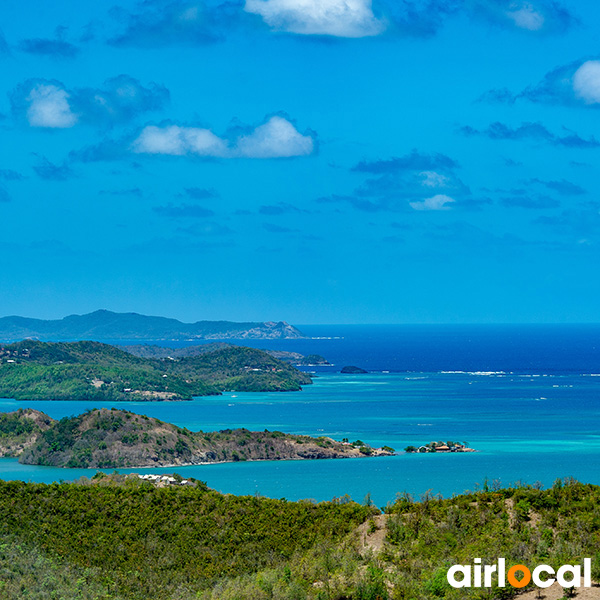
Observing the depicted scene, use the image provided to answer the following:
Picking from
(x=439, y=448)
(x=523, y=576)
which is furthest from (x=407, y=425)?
(x=523, y=576)

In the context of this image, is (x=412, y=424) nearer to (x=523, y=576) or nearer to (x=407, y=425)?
(x=407, y=425)

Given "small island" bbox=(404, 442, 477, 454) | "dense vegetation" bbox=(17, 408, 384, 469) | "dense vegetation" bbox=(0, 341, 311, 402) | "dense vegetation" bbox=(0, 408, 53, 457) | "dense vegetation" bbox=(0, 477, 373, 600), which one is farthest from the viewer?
"dense vegetation" bbox=(0, 341, 311, 402)

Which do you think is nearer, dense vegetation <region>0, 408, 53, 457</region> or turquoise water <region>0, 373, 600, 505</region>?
turquoise water <region>0, 373, 600, 505</region>

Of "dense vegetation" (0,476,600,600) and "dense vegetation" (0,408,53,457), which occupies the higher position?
"dense vegetation" (0,408,53,457)

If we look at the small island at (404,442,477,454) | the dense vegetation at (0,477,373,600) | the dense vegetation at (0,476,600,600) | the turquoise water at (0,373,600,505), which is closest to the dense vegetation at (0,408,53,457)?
the turquoise water at (0,373,600,505)

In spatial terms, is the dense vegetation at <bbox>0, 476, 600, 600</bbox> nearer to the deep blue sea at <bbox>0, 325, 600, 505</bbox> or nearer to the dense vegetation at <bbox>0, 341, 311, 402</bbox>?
the deep blue sea at <bbox>0, 325, 600, 505</bbox>
